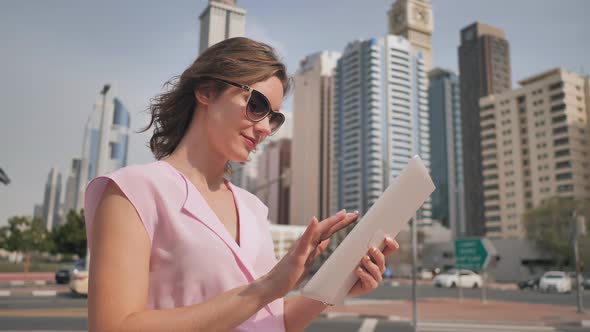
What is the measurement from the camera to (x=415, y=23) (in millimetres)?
173250

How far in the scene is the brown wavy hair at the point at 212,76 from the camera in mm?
1435

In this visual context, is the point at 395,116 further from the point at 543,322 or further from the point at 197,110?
the point at 197,110

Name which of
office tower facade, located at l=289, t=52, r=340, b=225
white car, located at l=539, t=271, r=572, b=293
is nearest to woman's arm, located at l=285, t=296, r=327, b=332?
white car, located at l=539, t=271, r=572, b=293

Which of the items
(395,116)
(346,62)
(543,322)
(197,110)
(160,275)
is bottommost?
Answer: (543,322)

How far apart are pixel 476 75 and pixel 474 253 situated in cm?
14579

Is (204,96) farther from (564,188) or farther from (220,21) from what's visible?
(564,188)

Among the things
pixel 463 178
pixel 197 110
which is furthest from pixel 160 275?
pixel 463 178

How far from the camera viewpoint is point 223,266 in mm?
1244

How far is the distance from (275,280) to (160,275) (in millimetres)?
322

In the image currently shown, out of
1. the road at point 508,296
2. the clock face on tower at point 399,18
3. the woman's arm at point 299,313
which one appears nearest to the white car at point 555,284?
the road at point 508,296

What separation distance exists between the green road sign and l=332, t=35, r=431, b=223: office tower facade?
8959 centimetres

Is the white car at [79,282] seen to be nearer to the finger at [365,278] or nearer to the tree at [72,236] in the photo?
the finger at [365,278]

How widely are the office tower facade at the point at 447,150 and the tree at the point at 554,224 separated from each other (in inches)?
3482

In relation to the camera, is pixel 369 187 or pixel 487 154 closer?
pixel 487 154
